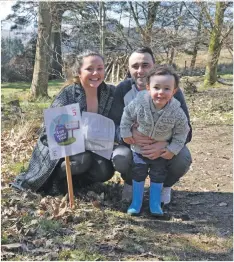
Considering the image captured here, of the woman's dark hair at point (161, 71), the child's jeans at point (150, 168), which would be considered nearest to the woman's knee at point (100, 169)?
the child's jeans at point (150, 168)

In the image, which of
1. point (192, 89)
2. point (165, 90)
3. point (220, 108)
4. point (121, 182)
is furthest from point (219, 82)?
point (165, 90)

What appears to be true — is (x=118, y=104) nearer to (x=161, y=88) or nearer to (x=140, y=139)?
(x=140, y=139)

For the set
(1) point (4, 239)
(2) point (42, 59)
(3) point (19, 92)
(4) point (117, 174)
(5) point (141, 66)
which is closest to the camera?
(1) point (4, 239)

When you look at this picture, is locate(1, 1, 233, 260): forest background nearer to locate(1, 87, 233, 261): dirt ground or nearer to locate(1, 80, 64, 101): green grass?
locate(1, 87, 233, 261): dirt ground

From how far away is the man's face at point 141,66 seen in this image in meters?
3.45

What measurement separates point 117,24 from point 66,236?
6880 mm

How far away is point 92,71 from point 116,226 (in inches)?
47.6

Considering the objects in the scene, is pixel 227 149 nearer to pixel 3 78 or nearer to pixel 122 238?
pixel 122 238

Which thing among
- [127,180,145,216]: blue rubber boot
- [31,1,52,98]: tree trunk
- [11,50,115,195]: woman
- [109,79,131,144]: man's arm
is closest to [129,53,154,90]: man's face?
[109,79,131,144]: man's arm

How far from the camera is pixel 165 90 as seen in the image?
312 cm

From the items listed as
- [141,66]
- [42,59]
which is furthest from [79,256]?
[42,59]

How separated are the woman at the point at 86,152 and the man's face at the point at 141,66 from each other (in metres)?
0.25

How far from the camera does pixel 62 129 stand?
3.26 meters

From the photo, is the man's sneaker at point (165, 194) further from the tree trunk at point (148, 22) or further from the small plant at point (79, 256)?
the tree trunk at point (148, 22)
